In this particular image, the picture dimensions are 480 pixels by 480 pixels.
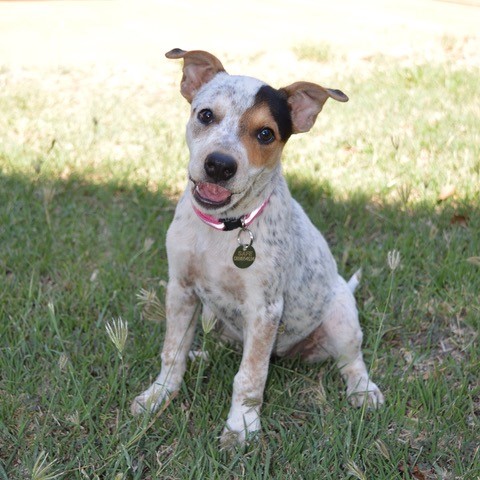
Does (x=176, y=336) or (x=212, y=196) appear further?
(x=176, y=336)

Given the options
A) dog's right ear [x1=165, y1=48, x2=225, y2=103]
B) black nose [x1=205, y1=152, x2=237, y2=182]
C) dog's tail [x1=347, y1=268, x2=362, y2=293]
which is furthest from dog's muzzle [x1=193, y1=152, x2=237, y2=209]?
dog's tail [x1=347, y1=268, x2=362, y2=293]

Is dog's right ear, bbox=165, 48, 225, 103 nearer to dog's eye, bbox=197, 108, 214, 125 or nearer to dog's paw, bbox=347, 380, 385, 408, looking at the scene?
dog's eye, bbox=197, 108, 214, 125

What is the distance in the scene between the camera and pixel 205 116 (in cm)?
377

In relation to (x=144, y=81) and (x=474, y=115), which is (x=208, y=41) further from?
(x=474, y=115)

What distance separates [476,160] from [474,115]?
1.32 m

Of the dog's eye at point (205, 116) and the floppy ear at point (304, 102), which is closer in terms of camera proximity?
the dog's eye at point (205, 116)

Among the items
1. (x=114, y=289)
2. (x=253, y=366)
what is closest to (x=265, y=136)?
(x=253, y=366)

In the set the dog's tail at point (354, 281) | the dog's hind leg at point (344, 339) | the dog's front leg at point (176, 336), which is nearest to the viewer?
the dog's front leg at point (176, 336)

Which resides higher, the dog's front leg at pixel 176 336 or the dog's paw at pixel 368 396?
the dog's front leg at pixel 176 336

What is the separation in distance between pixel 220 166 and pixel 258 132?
35 cm

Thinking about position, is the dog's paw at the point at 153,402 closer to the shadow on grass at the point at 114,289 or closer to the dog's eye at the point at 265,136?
the shadow on grass at the point at 114,289

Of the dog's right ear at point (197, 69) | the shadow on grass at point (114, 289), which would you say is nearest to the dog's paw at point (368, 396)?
the shadow on grass at point (114, 289)

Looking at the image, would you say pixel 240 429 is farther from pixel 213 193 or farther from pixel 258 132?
pixel 258 132

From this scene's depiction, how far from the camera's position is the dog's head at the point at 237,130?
355 centimetres
